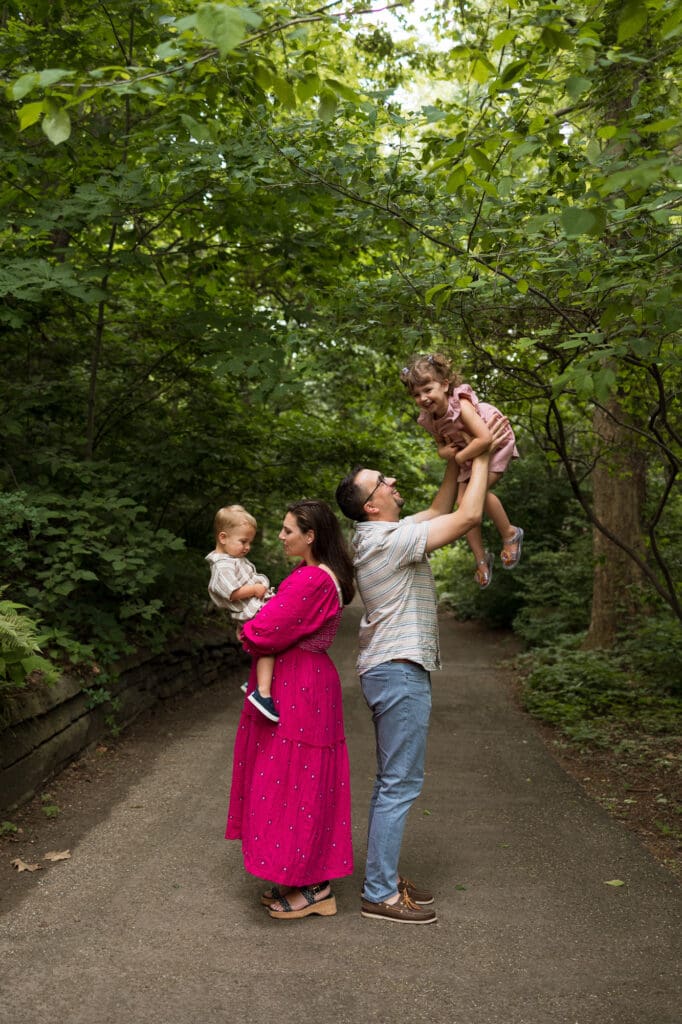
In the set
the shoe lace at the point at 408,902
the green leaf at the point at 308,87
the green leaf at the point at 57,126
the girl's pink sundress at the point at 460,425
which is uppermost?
the green leaf at the point at 308,87

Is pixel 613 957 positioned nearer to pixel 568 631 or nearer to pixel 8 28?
pixel 8 28

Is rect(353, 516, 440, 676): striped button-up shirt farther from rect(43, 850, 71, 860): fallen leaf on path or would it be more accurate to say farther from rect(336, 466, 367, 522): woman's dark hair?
rect(43, 850, 71, 860): fallen leaf on path

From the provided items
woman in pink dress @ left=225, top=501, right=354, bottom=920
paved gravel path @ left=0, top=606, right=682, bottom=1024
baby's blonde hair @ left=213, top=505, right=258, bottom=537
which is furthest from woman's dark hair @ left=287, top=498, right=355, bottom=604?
paved gravel path @ left=0, top=606, right=682, bottom=1024

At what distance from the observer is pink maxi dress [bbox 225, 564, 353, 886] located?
12.9ft

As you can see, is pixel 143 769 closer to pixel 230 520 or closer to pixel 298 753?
pixel 230 520

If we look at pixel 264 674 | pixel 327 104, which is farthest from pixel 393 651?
pixel 327 104

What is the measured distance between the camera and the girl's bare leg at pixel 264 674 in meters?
3.99

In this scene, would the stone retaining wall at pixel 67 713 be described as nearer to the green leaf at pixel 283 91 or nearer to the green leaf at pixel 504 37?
the green leaf at pixel 283 91

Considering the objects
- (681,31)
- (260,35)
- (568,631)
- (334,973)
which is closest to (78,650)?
(334,973)

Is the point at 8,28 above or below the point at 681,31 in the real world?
above

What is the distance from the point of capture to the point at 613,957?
3621mm

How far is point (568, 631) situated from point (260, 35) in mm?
11971

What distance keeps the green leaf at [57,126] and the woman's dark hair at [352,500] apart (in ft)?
6.17

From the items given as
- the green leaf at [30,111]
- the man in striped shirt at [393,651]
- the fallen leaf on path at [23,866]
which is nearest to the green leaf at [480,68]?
the man in striped shirt at [393,651]
